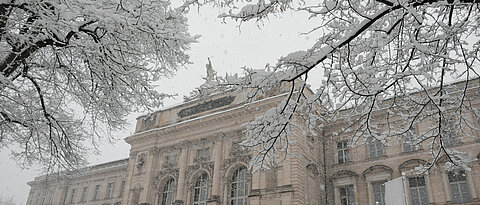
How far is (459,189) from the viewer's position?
62.3 ft

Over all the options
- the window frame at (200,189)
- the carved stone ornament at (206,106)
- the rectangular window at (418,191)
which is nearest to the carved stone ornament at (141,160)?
the carved stone ornament at (206,106)

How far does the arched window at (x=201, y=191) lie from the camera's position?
23812mm

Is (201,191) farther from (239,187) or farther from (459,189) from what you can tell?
(459,189)

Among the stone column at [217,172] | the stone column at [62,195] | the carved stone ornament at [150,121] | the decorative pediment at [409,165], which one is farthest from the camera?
the stone column at [62,195]

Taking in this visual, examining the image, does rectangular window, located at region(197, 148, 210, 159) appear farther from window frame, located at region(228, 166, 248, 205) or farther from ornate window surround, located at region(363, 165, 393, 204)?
ornate window surround, located at region(363, 165, 393, 204)

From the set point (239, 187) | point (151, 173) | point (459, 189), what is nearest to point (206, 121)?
point (239, 187)

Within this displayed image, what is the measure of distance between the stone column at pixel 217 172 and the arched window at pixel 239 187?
912 mm

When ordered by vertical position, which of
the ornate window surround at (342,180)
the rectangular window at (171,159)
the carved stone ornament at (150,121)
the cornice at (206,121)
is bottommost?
the ornate window surround at (342,180)

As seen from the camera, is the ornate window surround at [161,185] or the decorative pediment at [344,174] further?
the ornate window surround at [161,185]

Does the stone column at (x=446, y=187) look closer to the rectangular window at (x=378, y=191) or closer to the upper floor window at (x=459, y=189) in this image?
the upper floor window at (x=459, y=189)

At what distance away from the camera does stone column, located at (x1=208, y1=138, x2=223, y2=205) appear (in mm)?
22562

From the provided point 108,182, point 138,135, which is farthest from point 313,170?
point 108,182

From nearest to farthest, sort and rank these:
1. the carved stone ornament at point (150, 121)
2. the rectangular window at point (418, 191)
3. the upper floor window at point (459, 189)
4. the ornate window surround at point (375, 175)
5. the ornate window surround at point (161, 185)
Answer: the upper floor window at point (459, 189) → the rectangular window at point (418, 191) → the ornate window surround at point (375, 175) → the ornate window surround at point (161, 185) → the carved stone ornament at point (150, 121)

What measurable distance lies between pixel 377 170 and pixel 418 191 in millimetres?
2520
